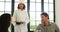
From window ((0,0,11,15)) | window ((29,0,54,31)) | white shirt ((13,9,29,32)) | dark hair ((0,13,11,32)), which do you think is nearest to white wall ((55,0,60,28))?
window ((29,0,54,31))

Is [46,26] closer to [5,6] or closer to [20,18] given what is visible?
[20,18]

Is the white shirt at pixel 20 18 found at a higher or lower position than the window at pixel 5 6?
lower

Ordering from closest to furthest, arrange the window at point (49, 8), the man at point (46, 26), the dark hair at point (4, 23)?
1. the dark hair at point (4, 23)
2. the man at point (46, 26)
3. the window at point (49, 8)

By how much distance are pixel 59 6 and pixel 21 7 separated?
1.45 metres

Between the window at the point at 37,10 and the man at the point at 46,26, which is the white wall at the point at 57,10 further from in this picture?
the man at the point at 46,26

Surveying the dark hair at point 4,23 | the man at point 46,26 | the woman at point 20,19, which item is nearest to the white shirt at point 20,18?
the woman at point 20,19

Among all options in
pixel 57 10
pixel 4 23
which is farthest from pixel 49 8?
pixel 4 23

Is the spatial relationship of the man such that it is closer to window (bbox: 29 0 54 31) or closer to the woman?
the woman

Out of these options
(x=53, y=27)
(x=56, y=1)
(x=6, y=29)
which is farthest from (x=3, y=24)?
(x=56, y=1)

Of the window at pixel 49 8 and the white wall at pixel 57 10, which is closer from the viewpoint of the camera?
the white wall at pixel 57 10

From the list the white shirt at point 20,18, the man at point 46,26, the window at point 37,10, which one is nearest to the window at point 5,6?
the window at point 37,10

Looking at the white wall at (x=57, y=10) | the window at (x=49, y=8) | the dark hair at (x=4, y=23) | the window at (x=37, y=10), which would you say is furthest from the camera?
the window at (x=49, y=8)

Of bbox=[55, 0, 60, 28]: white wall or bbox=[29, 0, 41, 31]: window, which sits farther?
bbox=[29, 0, 41, 31]: window

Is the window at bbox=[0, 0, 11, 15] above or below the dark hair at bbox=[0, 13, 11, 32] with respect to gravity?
above
